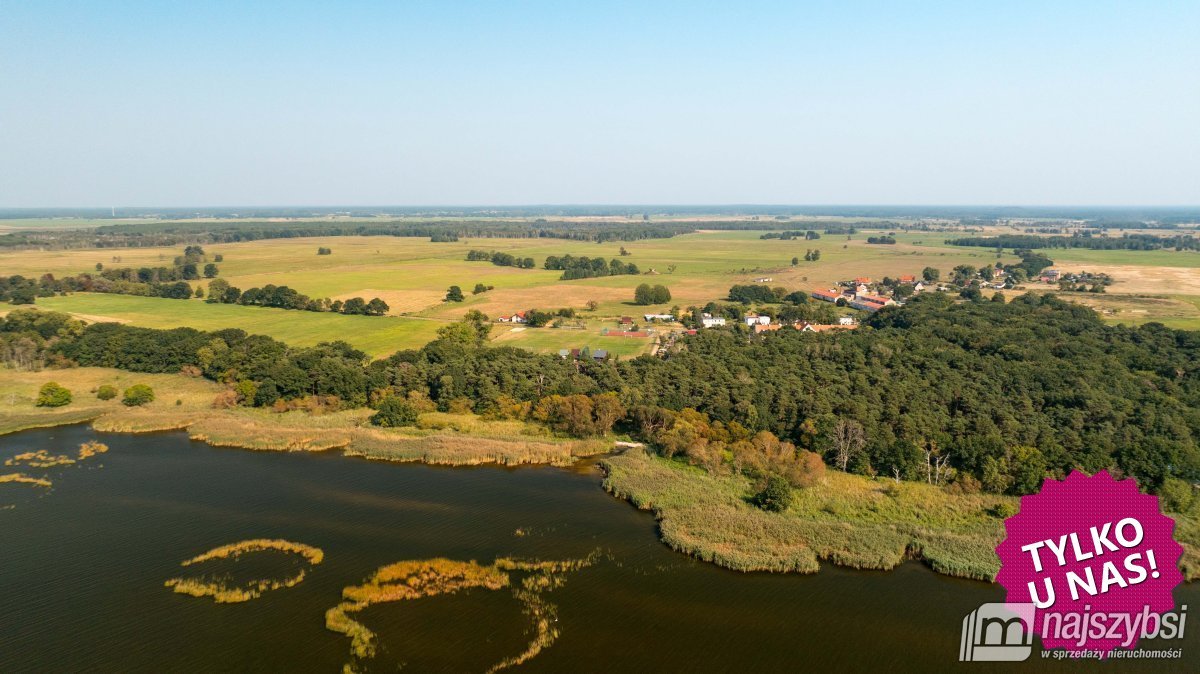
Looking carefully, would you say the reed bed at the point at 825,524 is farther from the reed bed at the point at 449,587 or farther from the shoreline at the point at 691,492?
the reed bed at the point at 449,587

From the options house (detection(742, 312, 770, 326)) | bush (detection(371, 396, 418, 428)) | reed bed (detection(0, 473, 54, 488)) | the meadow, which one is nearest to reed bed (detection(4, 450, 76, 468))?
reed bed (detection(0, 473, 54, 488))

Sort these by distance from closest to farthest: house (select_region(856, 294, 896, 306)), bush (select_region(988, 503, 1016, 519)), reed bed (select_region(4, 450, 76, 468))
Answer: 1. bush (select_region(988, 503, 1016, 519))
2. reed bed (select_region(4, 450, 76, 468))
3. house (select_region(856, 294, 896, 306))

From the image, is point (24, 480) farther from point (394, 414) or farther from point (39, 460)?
point (394, 414)

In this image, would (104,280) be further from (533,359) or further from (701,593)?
(701,593)

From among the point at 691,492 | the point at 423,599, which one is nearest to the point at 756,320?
the point at 691,492

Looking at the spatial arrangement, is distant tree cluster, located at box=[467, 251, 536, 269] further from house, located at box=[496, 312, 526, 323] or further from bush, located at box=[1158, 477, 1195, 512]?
bush, located at box=[1158, 477, 1195, 512]
